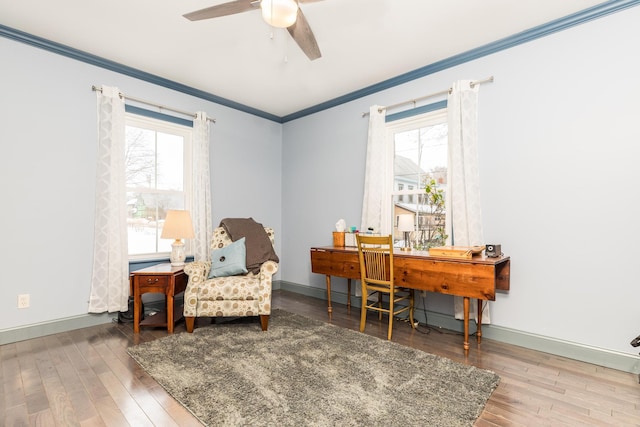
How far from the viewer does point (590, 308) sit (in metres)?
2.43

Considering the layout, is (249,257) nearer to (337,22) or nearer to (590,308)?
(337,22)

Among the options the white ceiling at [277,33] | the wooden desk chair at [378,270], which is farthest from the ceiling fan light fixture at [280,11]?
the wooden desk chair at [378,270]

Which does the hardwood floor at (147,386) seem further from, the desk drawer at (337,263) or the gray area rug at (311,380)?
the desk drawer at (337,263)

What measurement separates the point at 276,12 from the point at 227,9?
1.21ft

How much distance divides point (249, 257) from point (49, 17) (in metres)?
2.60

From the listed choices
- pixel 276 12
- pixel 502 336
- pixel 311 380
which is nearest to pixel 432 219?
pixel 502 336

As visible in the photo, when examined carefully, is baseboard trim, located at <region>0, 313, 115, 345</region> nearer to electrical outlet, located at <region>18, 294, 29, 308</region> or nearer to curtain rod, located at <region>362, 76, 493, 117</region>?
electrical outlet, located at <region>18, 294, 29, 308</region>

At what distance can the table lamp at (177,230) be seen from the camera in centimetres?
321

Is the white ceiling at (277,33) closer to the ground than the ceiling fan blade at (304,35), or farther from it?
farther from it

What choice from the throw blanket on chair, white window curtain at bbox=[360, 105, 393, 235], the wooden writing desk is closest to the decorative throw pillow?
the throw blanket on chair

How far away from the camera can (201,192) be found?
12.8 ft

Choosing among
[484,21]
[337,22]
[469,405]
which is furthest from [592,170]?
[337,22]

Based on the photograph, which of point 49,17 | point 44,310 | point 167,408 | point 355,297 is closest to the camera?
point 167,408

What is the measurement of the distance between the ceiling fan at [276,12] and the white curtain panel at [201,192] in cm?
200
